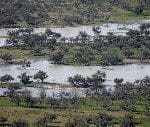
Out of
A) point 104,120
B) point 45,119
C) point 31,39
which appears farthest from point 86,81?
point 31,39

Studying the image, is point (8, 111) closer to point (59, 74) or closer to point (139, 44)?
point (59, 74)

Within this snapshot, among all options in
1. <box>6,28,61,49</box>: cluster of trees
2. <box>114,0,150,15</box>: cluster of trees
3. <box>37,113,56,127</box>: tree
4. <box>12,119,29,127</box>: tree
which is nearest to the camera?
<box>12,119,29,127</box>: tree

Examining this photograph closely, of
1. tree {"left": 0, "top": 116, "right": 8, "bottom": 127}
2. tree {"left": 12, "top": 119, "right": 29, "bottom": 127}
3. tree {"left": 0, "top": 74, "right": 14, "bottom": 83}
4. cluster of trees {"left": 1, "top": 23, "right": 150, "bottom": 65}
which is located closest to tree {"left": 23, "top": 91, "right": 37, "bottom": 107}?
tree {"left": 0, "top": 116, "right": 8, "bottom": 127}

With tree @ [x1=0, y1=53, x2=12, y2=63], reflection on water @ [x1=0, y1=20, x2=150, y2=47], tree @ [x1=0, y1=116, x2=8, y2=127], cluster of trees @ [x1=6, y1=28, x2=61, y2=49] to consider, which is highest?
reflection on water @ [x1=0, y1=20, x2=150, y2=47]

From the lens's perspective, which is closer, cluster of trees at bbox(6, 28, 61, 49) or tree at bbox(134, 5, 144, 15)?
cluster of trees at bbox(6, 28, 61, 49)

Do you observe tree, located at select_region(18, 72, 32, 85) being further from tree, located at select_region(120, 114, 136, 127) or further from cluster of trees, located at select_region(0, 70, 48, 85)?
tree, located at select_region(120, 114, 136, 127)

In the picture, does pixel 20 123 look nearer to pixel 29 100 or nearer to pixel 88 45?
pixel 29 100

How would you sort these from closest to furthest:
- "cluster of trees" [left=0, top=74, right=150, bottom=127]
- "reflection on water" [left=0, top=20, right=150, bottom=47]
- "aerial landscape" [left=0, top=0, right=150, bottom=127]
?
1. "cluster of trees" [left=0, top=74, right=150, bottom=127]
2. "aerial landscape" [left=0, top=0, right=150, bottom=127]
3. "reflection on water" [left=0, top=20, right=150, bottom=47]

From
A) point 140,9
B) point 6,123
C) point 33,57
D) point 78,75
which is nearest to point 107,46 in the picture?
point 33,57

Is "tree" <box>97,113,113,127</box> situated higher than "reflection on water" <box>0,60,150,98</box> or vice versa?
"reflection on water" <box>0,60,150,98</box>
